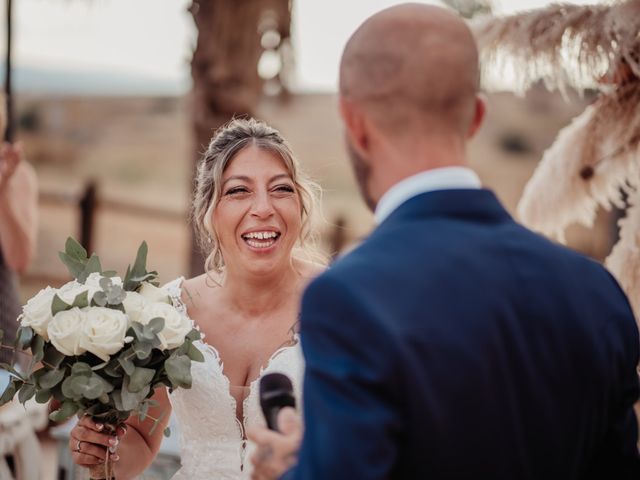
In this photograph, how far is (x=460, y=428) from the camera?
1.47 metres

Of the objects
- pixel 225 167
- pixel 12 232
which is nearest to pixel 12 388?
pixel 225 167

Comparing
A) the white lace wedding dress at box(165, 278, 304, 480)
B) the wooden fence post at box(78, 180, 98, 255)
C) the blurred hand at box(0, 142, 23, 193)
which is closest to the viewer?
the white lace wedding dress at box(165, 278, 304, 480)

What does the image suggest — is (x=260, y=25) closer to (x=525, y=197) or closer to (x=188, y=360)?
(x=525, y=197)

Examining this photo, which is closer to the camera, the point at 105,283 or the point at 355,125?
the point at 355,125

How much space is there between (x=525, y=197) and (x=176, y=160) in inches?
1128

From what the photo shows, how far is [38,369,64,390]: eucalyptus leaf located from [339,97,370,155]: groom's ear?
1.29 m

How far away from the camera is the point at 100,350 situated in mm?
2408

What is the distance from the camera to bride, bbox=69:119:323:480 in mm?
3189

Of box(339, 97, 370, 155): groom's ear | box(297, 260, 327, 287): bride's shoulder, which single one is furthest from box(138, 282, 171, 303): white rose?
box(339, 97, 370, 155): groom's ear

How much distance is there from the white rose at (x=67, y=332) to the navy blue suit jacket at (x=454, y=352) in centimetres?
110

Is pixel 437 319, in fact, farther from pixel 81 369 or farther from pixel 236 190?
pixel 236 190

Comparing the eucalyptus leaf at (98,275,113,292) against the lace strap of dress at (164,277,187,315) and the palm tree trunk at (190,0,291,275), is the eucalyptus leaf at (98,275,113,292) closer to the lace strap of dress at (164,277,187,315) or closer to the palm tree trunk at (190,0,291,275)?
the lace strap of dress at (164,277,187,315)

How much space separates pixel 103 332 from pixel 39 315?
222 millimetres

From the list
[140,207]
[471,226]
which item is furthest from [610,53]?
[140,207]
